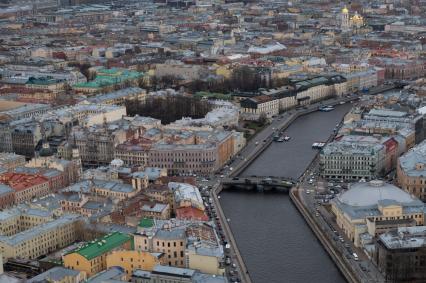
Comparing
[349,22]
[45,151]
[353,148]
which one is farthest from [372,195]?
[349,22]

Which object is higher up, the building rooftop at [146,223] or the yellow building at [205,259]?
the building rooftop at [146,223]

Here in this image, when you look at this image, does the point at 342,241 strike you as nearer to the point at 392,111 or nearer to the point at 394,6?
the point at 392,111

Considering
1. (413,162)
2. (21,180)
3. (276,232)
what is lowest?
(276,232)

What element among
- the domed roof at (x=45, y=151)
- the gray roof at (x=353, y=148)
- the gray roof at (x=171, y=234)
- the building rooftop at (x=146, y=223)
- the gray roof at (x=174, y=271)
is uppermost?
the domed roof at (x=45, y=151)

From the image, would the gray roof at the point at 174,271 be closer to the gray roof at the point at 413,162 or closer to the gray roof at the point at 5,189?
the gray roof at the point at 5,189

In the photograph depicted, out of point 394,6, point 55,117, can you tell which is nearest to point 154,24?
point 394,6

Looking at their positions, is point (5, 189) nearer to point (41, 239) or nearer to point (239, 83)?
point (41, 239)

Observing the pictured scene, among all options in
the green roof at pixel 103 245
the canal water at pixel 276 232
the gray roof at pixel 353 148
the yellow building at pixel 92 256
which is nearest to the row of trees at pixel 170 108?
the canal water at pixel 276 232
